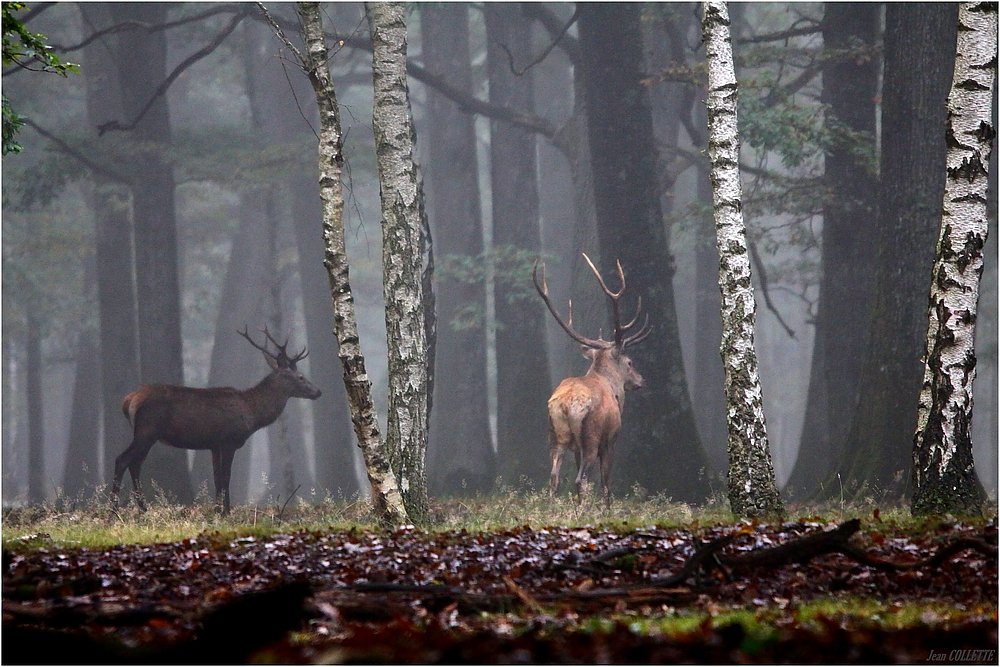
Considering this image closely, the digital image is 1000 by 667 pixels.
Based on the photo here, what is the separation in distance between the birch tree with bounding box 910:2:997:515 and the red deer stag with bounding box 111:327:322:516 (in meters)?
9.49

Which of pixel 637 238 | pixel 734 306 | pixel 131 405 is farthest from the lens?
pixel 637 238

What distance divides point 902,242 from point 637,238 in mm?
4800

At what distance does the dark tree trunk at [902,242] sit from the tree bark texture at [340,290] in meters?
6.56

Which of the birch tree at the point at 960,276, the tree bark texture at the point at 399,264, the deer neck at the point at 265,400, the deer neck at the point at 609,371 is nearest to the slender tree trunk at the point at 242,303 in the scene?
the deer neck at the point at 265,400

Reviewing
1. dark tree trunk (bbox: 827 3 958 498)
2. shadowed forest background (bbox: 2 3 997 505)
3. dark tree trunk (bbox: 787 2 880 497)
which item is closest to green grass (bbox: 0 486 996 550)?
dark tree trunk (bbox: 827 3 958 498)

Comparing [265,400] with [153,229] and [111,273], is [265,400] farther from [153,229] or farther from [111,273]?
[111,273]

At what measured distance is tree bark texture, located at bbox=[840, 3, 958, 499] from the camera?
13977 mm

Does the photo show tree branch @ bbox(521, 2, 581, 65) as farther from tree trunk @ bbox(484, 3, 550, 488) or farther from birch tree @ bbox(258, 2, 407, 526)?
birch tree @ bbox(258, 2, 407, 526)

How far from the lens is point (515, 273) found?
22984 mm

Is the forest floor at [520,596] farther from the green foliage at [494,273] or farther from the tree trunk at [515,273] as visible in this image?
the green foliage at [494,273]

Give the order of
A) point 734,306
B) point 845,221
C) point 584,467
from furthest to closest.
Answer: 1. point 845,221
2. point 584,467
3. point 734,306

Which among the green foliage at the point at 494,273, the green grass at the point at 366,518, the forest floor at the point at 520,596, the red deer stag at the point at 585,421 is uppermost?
the green foliage at the point at 494,273

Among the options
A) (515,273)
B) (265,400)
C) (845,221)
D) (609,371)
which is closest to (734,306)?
(609,371)

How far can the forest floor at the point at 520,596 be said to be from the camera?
4.59 meters
